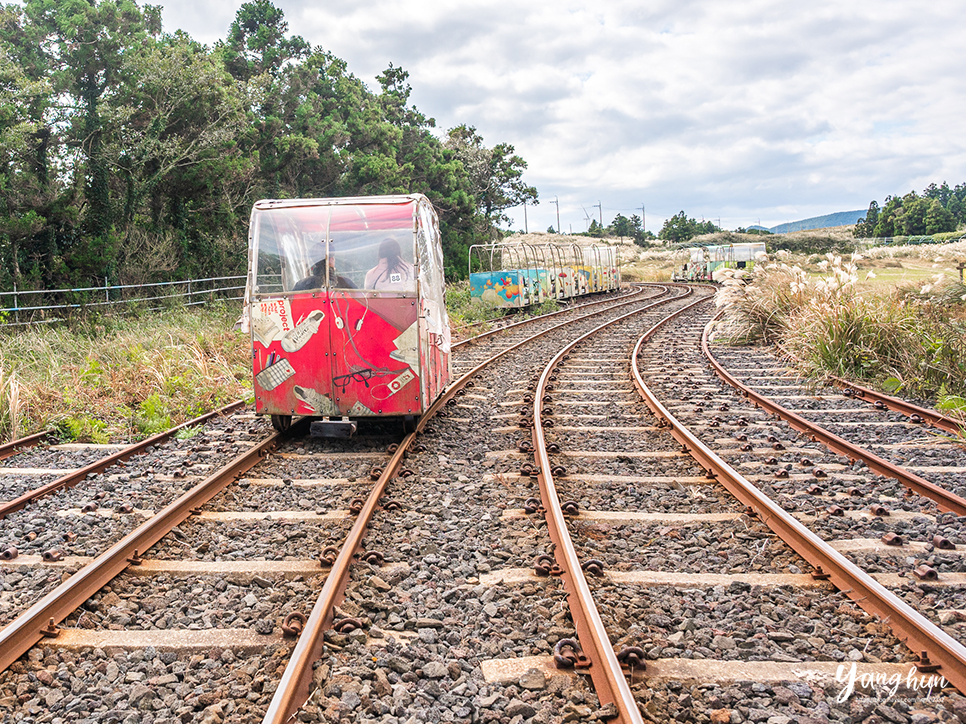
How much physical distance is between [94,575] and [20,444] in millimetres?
4374

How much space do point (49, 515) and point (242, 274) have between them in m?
20.2

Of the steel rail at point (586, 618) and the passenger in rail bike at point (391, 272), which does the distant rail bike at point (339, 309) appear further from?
the steel rail at point (586, 618)

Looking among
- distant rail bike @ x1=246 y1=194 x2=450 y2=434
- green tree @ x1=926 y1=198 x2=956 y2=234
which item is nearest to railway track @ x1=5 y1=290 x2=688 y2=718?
distant rail bike @ x1=246 y1=194 x2=450 y2=434

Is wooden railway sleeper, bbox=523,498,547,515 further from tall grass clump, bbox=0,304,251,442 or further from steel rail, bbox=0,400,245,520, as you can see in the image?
tall grass clump, bbox=0,304,251,442

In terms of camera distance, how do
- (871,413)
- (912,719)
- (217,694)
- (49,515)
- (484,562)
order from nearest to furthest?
(912,719)
(217,694)
(484,562)
(49,515)
(871,413)

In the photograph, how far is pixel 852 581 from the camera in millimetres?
4055

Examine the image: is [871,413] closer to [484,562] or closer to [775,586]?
[775,586]

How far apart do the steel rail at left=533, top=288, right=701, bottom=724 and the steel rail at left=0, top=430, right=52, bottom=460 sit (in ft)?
17.8

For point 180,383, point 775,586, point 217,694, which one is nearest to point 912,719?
point 775,586

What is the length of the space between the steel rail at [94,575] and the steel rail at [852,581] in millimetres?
4141

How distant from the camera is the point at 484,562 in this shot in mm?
4633

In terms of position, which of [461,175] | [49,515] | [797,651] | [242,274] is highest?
[461,175]

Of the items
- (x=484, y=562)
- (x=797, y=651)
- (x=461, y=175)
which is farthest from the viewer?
(x=461, y=175)

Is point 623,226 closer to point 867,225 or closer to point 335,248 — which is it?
point 867,225
